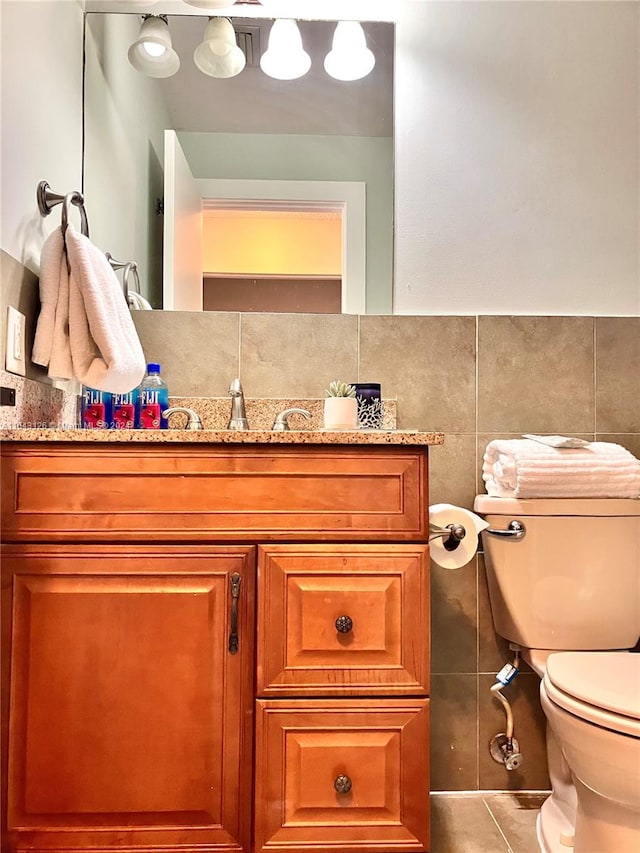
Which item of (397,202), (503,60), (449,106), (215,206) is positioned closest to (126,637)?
(215,206)

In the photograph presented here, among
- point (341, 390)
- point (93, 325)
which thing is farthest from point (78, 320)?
point (341, 390)

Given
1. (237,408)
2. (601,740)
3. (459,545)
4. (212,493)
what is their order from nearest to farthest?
1. (601,740)
2. (212,493)
3. (459,545)
4. (237,408)

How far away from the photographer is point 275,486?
112 centimetres

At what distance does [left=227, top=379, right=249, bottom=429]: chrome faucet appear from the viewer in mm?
1566

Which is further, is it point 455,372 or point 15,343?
point 455,372

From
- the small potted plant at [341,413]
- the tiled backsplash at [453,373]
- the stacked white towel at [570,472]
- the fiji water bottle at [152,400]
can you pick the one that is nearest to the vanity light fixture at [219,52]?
the tiled backsplash at [453,373]

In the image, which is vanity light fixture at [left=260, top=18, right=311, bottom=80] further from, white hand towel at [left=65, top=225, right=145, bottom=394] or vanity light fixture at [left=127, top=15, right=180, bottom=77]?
white hand towel at [left=65, top=225, right=145, bottom=394]

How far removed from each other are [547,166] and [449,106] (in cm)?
32

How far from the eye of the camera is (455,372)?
1.68 metres

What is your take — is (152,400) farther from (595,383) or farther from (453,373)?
(595,383)

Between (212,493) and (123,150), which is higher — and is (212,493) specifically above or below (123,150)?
below

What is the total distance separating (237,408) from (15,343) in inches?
20.8

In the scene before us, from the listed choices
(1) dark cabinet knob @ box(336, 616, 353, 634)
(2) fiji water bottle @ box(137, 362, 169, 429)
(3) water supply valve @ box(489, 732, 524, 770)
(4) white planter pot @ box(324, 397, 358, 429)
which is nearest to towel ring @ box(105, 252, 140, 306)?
(2) fiji water bottle @ box(137, 362, 169, 429)

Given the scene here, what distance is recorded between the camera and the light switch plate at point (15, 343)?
48.3 inches
